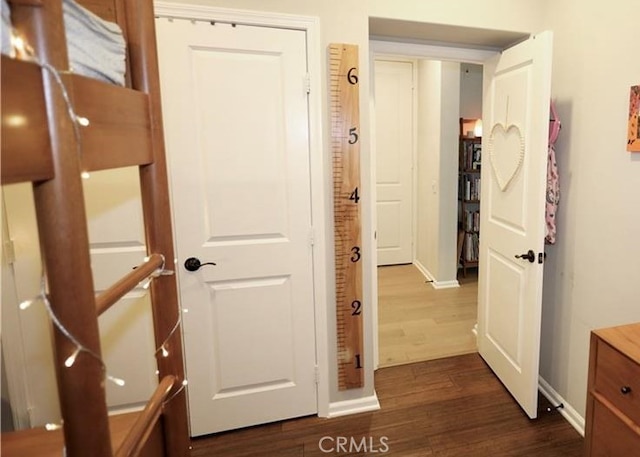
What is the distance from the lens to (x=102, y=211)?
1696mm

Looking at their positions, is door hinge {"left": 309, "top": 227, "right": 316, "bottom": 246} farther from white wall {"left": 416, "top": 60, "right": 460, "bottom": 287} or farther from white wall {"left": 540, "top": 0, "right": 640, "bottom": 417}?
white wall {"left": 416, "top": 60, "right": 460, "bottom": 287}

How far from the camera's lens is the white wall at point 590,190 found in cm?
162

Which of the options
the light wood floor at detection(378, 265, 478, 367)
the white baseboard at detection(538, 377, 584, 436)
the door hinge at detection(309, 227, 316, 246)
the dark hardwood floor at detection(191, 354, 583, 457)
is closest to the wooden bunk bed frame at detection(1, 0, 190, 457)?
the door hinge at detection(309, 227, 316, 246)

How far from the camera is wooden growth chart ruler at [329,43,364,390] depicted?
5.92 ft

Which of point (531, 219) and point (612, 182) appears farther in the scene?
point (531, 219)

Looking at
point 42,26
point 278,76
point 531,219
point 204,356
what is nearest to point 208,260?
point 204,356

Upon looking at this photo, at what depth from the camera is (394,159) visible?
464 cm

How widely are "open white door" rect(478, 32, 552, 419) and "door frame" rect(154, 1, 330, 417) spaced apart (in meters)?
1.06

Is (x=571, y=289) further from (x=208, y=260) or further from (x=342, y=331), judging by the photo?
(x=208, y=260)

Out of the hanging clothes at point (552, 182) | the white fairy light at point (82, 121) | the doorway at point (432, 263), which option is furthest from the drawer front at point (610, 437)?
the white fairy light at point (82, 121)

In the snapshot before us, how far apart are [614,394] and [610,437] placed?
0.16 metres

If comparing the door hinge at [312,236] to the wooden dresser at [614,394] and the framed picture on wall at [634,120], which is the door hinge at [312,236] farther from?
the framed picture on wall at [634,120]

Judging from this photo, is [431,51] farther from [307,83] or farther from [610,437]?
[610,437]

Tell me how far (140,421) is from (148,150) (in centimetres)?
60
